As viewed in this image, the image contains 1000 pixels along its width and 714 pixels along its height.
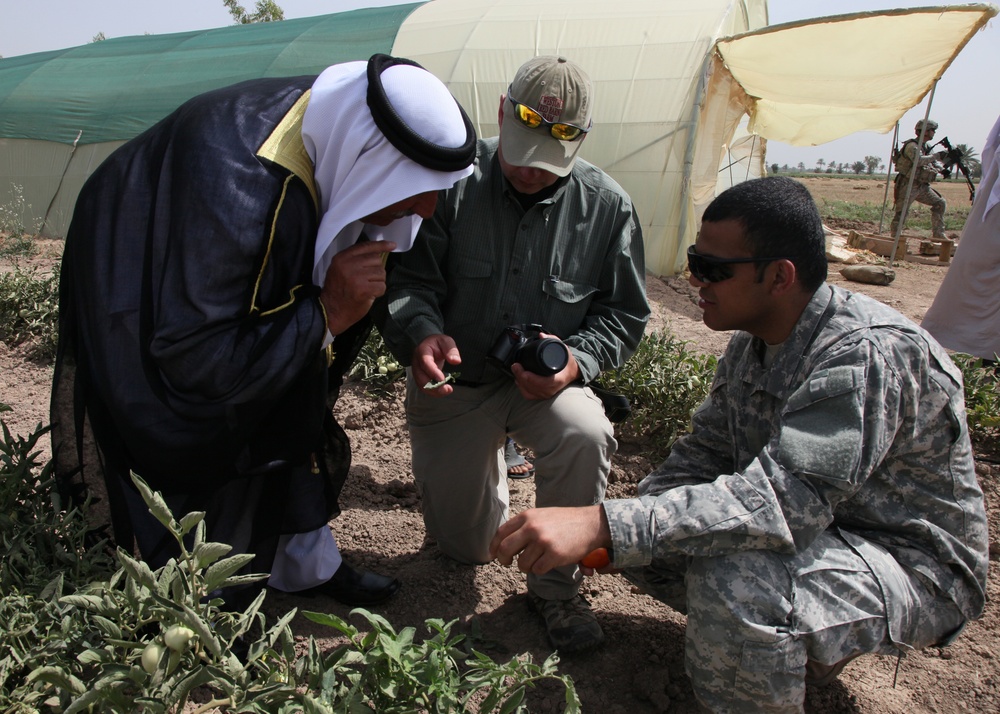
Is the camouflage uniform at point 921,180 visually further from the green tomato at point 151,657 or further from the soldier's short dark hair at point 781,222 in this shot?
the green tomato at point 151,657

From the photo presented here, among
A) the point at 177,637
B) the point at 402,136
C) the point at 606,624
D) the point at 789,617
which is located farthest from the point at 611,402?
the point at 177,637

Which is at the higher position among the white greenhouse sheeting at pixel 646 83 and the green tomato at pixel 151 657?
the white greenhouse sheeting at pixel 646 83

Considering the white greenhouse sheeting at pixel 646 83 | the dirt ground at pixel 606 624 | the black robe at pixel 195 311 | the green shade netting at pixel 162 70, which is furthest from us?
the green shade netting at pixel 162 70

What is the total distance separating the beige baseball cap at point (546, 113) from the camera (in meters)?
2.42

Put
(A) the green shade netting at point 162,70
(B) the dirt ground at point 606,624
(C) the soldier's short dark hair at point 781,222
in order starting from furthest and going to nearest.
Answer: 1. (A) the green shade netting at point 162,70
2. (B) the dirt ground at point 606,624
3. (C) the soldier's short dark hair at point 781,222

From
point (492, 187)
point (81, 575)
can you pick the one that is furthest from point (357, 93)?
point (81, 575)

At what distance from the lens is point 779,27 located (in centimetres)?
723

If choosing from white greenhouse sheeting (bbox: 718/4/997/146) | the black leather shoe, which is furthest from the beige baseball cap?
white greenhouse sheeting (bbox: 718/4/997/146)

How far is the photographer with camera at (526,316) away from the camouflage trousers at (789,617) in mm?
566

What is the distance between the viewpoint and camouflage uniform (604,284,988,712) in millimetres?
1768

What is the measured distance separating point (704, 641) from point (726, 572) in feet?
0.60

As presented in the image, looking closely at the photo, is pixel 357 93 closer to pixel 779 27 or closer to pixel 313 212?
pixel 313 212

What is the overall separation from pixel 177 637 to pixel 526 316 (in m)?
1.56

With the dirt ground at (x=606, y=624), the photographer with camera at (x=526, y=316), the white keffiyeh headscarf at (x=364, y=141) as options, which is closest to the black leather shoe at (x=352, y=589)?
the dirt ground at (x=606, y=624)
